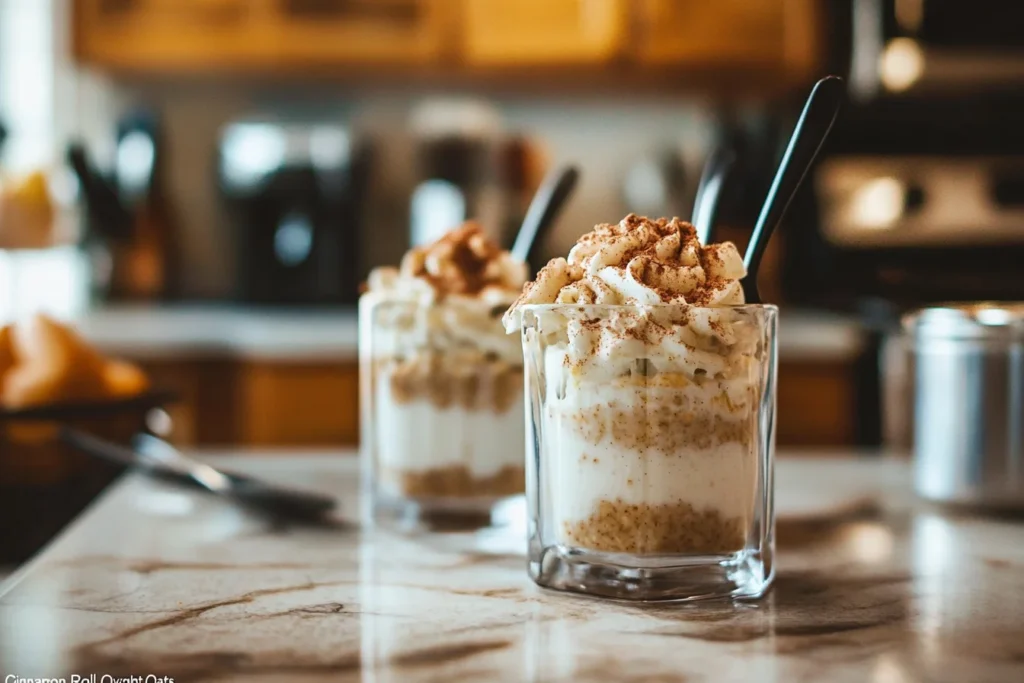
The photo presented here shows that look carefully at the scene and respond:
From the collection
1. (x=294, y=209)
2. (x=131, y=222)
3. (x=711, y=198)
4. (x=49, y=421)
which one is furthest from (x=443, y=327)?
(x=131, y=222)

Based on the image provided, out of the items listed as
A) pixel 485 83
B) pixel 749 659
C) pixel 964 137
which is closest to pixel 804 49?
pixel 964 137

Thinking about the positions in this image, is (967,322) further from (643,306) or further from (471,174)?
(471,174)

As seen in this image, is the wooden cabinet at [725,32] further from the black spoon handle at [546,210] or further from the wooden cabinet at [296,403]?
the black spoon handle at [546,210]

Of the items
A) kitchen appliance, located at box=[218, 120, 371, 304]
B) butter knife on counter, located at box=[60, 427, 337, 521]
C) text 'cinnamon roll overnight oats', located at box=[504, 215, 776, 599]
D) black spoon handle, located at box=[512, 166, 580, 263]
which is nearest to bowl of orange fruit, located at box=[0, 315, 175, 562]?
butter knife on counter, located at box=[60, 427, 337, 521]

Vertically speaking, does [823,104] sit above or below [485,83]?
below

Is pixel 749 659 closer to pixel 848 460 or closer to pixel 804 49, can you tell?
pixel 848 460

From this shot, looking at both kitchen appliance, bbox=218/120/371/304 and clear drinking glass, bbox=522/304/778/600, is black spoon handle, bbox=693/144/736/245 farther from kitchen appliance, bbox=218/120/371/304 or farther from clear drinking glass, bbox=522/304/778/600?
kitchen appliance, bbox=218/120/371/304
